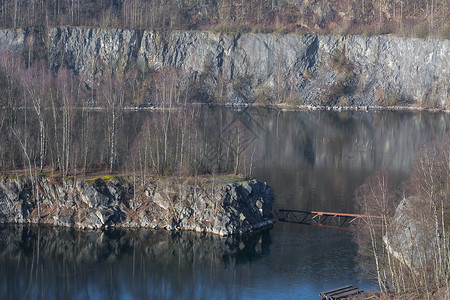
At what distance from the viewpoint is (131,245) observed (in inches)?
1518

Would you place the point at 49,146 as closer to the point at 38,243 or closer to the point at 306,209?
the point at 38,243

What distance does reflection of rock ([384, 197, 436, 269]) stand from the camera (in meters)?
28.9

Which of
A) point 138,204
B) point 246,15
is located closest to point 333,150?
point 138,204

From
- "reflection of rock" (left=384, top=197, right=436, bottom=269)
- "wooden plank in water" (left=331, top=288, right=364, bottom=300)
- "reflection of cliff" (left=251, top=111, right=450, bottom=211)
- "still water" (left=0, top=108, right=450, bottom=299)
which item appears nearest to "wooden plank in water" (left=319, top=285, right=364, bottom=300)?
"wooden plank in water" (left=331, top=288, right=364, bottom=300)

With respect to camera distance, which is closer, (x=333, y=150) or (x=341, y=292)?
(x=341, y=292)

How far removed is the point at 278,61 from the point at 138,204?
77.1 m

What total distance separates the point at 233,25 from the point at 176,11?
11946 mm

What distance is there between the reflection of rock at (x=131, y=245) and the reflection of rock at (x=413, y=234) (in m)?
8.44

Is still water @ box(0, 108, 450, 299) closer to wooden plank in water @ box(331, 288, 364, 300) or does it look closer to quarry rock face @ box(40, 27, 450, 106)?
wooden plank in water @ box(331, 288, 364, 300)

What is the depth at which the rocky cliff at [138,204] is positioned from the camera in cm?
4050

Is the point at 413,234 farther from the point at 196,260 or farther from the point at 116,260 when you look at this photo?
the point at 116,260

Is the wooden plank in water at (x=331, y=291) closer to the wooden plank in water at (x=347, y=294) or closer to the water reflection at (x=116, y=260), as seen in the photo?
the wooden plank in water at (x=347, y=294)

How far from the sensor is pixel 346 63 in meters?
114

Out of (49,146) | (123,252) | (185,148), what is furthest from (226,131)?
(123,252)
